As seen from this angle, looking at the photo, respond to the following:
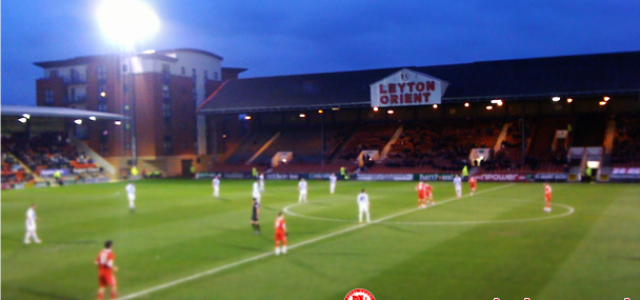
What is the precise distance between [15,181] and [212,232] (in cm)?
803

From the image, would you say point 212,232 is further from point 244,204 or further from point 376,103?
point 376,103

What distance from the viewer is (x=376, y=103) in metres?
58.0

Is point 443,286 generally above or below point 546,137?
below

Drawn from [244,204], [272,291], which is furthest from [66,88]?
[272,291]

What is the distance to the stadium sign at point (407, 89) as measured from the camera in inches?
2200

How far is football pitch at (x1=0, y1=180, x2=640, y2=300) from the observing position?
1478cm

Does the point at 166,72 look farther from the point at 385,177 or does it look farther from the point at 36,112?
the point at 36,112

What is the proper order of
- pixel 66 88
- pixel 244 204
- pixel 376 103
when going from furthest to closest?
pixel 376 103
pixel 66 88
pixel 244 204

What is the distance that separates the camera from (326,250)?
1991cm

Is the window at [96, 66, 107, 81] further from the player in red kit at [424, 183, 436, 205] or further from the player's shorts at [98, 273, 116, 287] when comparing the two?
the player's shorts at [98, 273, 116, 287]

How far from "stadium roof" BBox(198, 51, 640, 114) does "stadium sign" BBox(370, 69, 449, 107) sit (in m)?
1.18

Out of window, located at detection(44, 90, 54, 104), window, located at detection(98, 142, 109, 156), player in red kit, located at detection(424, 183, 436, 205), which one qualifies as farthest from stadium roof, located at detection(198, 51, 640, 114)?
window, located at detection(98, 142, 109, 156)

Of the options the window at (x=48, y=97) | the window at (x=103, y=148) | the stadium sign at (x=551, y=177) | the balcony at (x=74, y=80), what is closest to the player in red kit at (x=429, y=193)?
the window at (x=103, y=148)

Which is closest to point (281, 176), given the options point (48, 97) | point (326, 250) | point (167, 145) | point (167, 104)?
point (167, 145)
